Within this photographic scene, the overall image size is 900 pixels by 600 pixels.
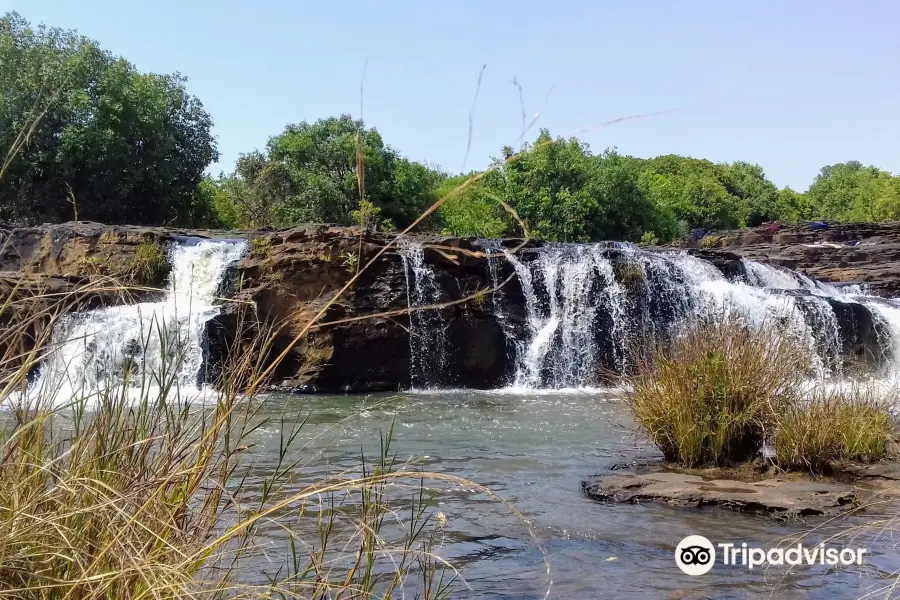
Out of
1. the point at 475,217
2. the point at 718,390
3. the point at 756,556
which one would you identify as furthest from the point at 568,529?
the point at 475,217

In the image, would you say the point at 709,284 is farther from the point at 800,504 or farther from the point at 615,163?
the point at 615,163

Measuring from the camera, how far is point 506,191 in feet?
104

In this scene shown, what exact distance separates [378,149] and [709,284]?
56.6 feet

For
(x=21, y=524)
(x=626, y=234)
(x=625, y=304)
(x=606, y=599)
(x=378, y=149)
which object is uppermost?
(x=378, y=149)

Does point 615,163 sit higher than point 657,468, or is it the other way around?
point 615,163

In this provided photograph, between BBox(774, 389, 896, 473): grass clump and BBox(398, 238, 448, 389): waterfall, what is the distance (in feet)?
32.4

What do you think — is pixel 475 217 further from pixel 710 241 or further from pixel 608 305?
pixel 608 305

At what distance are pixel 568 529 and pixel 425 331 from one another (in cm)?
1070

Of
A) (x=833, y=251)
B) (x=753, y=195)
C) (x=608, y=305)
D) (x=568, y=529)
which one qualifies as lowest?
(x=568, y=529)

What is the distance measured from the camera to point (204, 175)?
29.5 metres

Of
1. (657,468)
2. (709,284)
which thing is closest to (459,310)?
(709,284)

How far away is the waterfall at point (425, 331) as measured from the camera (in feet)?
51.1

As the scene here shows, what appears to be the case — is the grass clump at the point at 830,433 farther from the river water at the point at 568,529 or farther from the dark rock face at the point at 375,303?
the dark rock face at the point at 375,303

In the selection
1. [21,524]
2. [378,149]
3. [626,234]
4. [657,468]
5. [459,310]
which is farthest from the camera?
[626,234]
